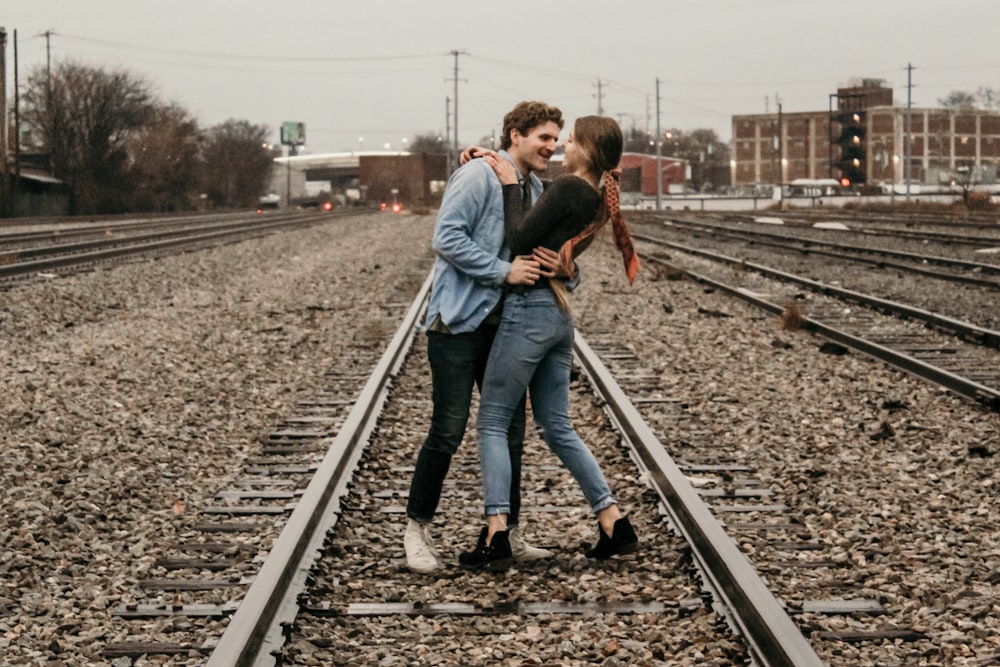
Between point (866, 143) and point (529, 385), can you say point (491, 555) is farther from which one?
point (866, 143)

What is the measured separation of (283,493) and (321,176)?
15842cm

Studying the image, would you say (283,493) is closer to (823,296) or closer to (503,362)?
(503,362)

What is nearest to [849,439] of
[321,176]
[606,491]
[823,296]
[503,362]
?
[606,491]

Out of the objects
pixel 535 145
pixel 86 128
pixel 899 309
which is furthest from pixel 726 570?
pixel 86 128

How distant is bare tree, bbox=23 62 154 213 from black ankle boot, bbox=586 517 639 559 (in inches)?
2590

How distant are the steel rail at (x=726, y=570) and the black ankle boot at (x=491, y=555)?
770mm

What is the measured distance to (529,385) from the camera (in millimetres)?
5582

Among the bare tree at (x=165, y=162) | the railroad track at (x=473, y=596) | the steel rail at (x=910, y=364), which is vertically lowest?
the railroad track at (x=473, y=596)

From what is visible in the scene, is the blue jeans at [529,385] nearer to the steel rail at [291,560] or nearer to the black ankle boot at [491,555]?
the black ankle boot at [491,555]

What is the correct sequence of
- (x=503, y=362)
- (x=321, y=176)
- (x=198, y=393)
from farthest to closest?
(x=321, y=176) < (x=198, y=393) < (x=503, y=362)

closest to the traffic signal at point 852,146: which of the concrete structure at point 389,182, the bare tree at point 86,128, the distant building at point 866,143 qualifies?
the distant building at point 866,143

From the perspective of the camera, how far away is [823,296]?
59.5 ft

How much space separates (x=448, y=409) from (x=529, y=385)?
0.38m

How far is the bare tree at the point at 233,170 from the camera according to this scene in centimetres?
10219
